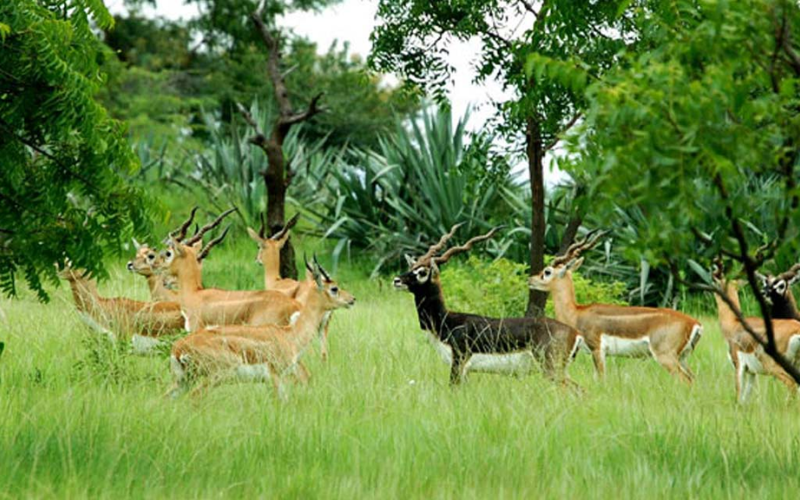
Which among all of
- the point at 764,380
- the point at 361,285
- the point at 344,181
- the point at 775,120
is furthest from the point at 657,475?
the point at 344,181

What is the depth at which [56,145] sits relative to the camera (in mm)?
7492

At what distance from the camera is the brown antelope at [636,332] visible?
10445 mm

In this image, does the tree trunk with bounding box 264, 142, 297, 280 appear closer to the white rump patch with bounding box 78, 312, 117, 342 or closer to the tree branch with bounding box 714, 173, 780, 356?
the white rump patch with bounding box 78, 312, 117, 342

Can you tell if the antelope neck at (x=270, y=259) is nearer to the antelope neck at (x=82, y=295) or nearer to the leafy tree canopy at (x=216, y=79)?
the antelope neck at (x=82, y=295)

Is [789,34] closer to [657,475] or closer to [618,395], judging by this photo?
[657,475]

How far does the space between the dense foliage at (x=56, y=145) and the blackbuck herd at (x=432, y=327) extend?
1.38 ft

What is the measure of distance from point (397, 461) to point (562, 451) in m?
1.04

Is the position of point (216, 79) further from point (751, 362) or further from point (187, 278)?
point (751, 362)

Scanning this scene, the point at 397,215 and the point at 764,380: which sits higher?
the point at 397,215

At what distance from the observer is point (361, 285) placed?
19.1m

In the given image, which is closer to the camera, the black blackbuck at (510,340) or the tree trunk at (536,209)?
the black blackbuck at (510,340)

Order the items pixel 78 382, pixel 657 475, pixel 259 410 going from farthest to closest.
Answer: pixel 78 382
pixel 259 410
pixel 657 475

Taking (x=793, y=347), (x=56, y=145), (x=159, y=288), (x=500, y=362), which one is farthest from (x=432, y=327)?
(x=159, y=288)

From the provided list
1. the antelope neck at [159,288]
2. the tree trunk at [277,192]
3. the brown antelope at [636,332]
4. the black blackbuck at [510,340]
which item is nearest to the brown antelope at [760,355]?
the brown antelope at [636,332]
